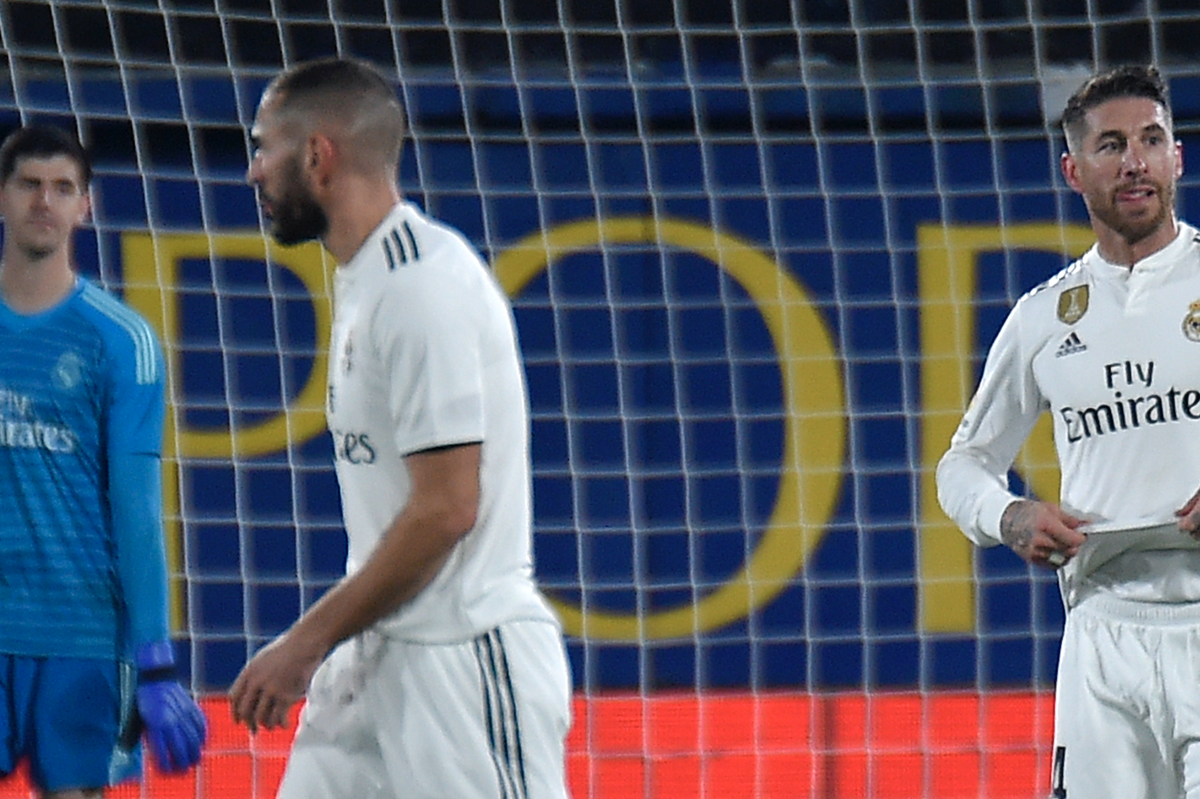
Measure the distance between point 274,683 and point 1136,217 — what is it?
1626mm

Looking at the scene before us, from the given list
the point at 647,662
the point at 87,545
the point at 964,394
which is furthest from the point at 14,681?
the point at 964,394

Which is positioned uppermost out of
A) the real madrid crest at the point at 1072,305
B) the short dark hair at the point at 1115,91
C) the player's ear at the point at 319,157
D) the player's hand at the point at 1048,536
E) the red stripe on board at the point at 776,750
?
the short dark hair at the point at 1115,91

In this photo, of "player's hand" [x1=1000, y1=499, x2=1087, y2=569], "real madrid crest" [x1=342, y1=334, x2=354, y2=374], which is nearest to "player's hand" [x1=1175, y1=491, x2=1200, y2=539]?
"player's hand" [x1=1000, y1=499, x2=1087, y2=569]

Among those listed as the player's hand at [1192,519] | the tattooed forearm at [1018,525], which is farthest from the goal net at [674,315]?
the player's hand at [1192,519]

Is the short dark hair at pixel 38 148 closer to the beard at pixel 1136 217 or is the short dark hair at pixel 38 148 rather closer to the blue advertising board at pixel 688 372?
the beard at pixel 1136 217

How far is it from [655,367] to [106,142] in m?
2.23

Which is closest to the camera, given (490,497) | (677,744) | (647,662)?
(490,497)

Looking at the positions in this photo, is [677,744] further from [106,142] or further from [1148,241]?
[1148,241]

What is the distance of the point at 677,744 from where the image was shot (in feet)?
21.5

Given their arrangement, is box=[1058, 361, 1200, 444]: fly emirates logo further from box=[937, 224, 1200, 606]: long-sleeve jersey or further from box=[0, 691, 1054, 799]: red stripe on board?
box=[0, 691, 1054, 799]: red stripe on board

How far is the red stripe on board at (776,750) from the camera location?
6281mm

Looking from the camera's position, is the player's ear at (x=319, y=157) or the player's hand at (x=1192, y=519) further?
the player's hand at (x=1192, y=519)

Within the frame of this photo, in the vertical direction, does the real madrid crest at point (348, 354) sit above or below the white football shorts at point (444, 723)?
above

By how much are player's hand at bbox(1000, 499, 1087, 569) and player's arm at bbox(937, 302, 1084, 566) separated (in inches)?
2.3
